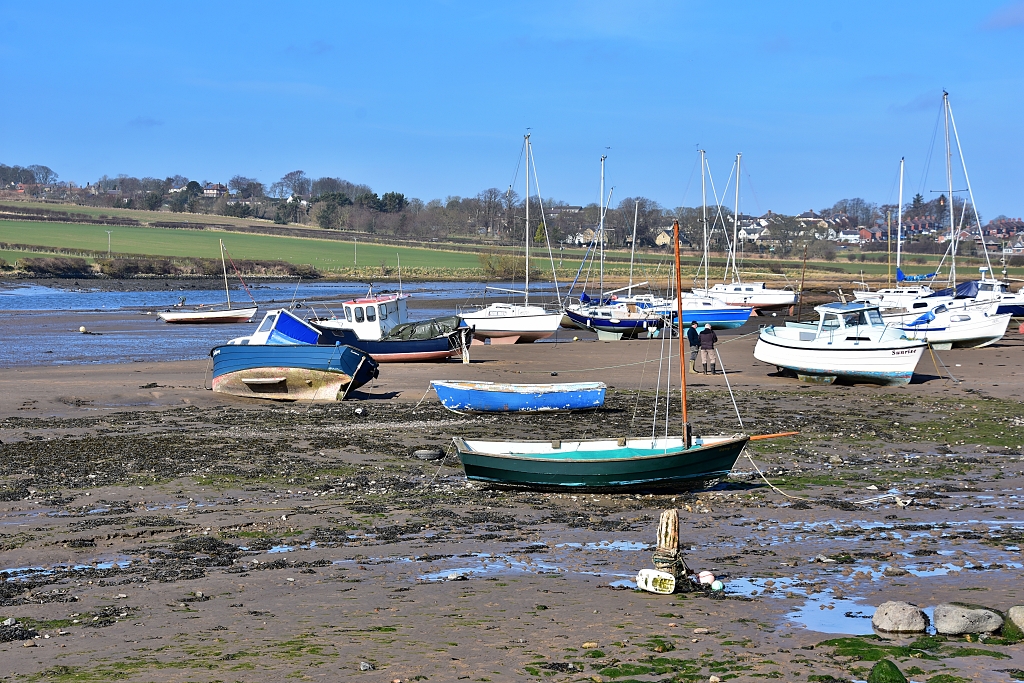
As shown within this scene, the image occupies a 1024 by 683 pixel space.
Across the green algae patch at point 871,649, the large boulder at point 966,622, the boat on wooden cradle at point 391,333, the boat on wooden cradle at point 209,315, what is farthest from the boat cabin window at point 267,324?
the boat on wooden cradle at point 209,315

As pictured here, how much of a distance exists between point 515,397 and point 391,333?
15.4 meters

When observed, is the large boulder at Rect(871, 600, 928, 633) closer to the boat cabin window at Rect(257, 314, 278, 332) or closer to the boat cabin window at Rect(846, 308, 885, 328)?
the boat cabin window at Rect(846, 308, 885, 328)

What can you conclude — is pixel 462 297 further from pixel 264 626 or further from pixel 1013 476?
pixel 264 626

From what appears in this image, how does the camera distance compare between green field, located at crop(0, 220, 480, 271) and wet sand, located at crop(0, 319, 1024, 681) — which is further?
green field, located at crop(0, 220, 480, 271)

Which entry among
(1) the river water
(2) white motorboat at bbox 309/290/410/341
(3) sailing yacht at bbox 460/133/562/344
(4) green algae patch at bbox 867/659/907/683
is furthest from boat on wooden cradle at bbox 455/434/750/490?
(3) sailing yacht at bbox 460/133/562/344

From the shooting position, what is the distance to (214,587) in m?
11.9

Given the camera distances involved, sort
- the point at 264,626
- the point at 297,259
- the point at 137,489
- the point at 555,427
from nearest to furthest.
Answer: the point at 264,626
the point at 137,489
the point at 555,427
the point at 297,259

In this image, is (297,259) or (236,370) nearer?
(236,370)

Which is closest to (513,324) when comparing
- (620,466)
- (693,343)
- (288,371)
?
(693,343)

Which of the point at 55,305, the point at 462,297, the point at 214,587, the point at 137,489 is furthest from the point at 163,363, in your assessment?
the point at 462,297

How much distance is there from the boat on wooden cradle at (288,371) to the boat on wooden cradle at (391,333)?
648 centimetres

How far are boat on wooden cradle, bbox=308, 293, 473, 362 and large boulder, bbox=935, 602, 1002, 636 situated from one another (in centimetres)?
2711

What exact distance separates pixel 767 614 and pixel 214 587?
589 cm

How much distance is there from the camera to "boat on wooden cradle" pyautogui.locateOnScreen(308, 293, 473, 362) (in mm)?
38031
